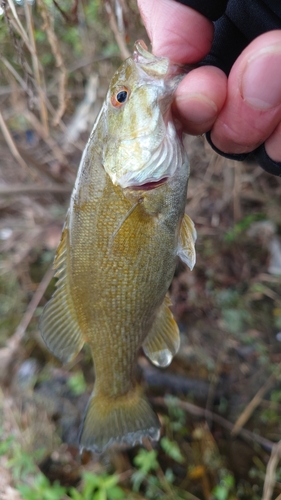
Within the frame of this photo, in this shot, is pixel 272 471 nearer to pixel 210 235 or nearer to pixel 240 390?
pixel 240 390

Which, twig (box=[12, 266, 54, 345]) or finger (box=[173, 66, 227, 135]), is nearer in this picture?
finger (box=[173, 66, 227, 135])

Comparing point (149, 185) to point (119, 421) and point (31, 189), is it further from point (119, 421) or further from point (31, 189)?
point (31, 189)

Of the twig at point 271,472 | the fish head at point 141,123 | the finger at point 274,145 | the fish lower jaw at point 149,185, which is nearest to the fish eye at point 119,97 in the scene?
the fish head at point 141,123

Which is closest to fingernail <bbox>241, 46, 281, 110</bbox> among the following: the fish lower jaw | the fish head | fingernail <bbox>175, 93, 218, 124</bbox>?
fingernail <bbox>175, 93, 218, 124</bbox>

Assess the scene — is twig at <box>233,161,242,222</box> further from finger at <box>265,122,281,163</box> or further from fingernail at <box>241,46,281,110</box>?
fingernail at <box>241,46,281,110</box>

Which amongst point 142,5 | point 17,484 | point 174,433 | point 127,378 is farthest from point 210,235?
point 17,484

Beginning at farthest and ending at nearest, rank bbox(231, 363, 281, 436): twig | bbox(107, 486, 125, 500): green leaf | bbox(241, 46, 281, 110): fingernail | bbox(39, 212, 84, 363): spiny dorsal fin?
bbox(231, 363, 281, 436): twig → bbox(107, 486, 125, 500): green leaf → bbox(39, 212, 84, 363): spiny dorsal fin → bbox(241, 46, 281, 110): fingernail
